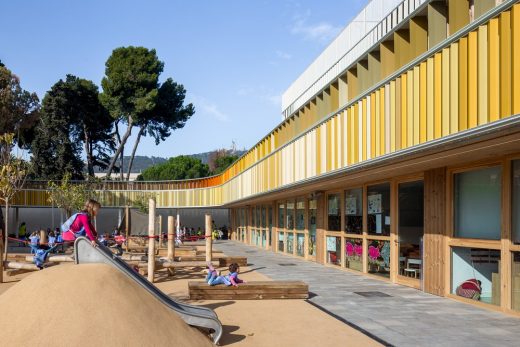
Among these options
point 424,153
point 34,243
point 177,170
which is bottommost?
point 34,243

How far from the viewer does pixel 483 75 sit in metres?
8.82

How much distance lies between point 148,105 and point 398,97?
51.0 metres

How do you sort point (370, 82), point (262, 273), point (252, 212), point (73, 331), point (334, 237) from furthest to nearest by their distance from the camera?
point (252, 212), point (334, 237), point (262, 273), point (370, 82), point (73, 331)

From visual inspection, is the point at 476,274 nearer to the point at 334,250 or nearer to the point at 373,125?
the point at 373,125

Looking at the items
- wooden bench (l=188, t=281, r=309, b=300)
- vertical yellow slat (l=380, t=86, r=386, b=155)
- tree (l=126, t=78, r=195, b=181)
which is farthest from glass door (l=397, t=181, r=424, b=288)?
tree (l=126, t=78, r=195, b=181)

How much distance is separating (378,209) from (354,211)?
2.01 meters

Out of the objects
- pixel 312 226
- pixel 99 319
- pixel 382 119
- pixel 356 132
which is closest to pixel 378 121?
pixel 382 119

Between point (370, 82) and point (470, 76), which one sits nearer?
point (470, 76)

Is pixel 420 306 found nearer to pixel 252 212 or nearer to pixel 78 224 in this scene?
pixel 78 224

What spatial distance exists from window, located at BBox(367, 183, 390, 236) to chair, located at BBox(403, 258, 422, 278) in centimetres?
114

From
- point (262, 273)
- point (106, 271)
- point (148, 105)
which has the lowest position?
point (262, 273)

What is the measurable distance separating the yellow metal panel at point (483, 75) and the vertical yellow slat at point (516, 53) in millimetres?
662

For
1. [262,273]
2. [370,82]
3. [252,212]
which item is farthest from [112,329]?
[252,212]

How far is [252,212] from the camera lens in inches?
1551
